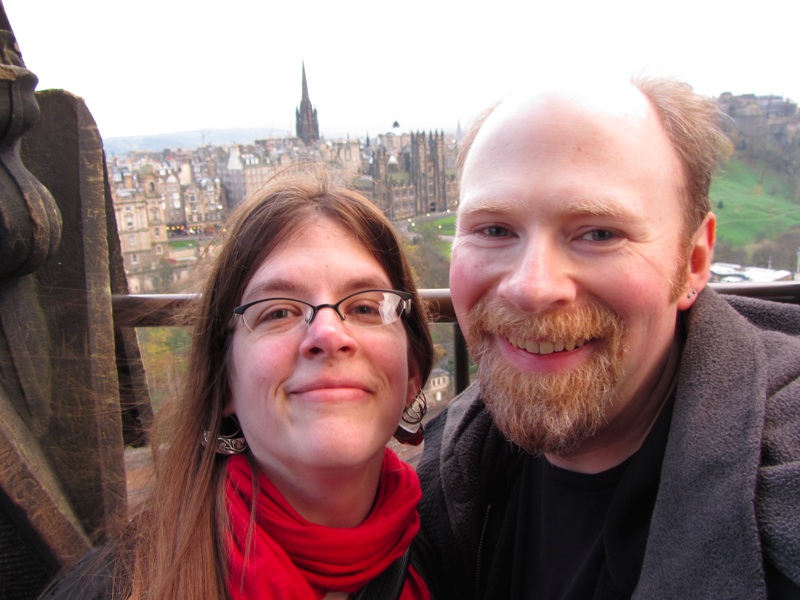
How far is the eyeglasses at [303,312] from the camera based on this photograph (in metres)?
1.22

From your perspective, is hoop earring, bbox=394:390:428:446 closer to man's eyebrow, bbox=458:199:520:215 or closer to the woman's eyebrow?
Answer: the woman's eyebrow

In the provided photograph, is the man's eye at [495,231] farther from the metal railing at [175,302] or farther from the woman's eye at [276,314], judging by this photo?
the metal railing at [175,302]

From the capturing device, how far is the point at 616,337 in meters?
1.12

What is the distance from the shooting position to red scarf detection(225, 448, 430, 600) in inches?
46.1

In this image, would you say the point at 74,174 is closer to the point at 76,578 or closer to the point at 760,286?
A: the point at 76,578

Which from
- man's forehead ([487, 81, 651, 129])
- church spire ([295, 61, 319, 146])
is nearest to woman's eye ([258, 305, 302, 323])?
man's forehead ([487, 81, 651, 129])

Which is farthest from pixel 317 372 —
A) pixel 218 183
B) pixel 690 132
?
pixel 218 183

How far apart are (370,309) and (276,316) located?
187mm

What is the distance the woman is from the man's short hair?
0.58 meters

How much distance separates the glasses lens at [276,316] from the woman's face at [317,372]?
2 cm

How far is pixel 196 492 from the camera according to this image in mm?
1257

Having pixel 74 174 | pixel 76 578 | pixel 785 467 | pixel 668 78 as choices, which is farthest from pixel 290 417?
pixel 74 174

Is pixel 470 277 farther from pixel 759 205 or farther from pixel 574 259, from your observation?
pixel 759 205

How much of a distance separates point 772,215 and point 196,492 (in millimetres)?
3634
